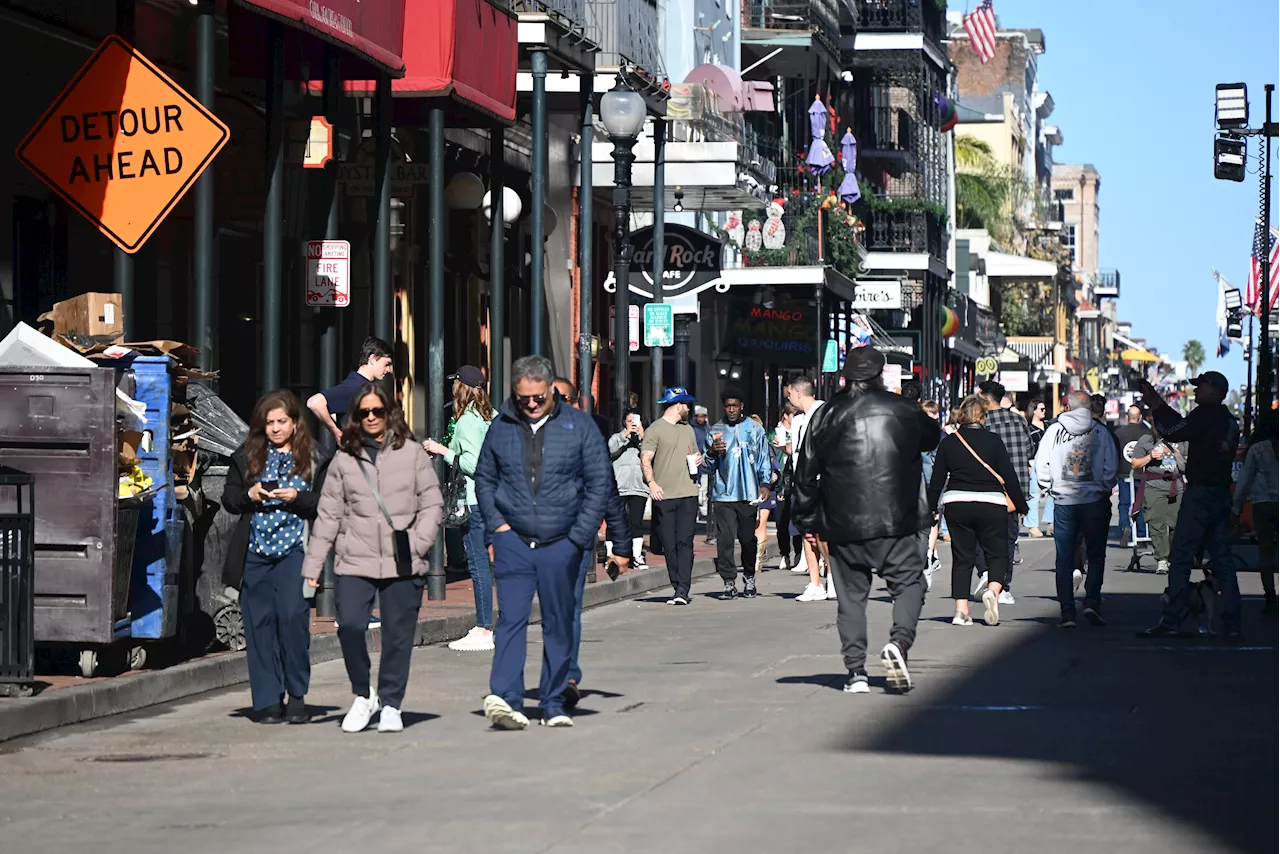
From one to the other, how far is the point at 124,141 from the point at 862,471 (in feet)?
15.3

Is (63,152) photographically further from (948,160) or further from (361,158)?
(948,160)

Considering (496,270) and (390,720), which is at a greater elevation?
(496,270)

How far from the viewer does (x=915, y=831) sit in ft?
27.2

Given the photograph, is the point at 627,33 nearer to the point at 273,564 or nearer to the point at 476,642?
the point at 476,642

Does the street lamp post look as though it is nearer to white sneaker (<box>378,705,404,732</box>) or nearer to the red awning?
the red awning

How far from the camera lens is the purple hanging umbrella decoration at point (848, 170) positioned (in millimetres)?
55281

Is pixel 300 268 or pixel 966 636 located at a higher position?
pixel 300 268

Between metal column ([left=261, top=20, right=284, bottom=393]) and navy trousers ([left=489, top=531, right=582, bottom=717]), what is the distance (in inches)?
203

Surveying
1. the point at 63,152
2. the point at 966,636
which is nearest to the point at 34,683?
the point at 63,152

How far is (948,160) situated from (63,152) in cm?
7066

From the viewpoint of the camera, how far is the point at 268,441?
11.9 metres

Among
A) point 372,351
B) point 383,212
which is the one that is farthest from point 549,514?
point 383,212

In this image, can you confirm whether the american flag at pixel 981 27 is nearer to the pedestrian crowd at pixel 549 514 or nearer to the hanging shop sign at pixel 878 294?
the hanging shop sign at pixel 878 294

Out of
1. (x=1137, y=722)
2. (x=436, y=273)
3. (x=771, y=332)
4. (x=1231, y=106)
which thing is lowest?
(x=1137, y=722)
